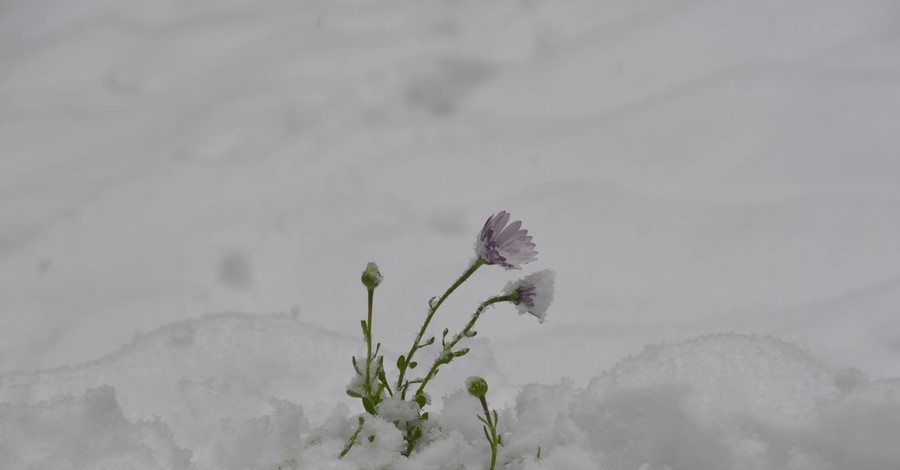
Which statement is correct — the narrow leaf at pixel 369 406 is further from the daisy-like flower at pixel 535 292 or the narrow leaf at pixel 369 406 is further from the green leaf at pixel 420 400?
the daisy-like flower at pixel 535 292

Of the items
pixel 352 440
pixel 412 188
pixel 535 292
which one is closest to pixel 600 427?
pixel 535 292

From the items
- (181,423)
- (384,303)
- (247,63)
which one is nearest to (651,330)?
(384,303)

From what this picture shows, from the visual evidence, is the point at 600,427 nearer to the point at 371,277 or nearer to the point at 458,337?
the point at 458,337

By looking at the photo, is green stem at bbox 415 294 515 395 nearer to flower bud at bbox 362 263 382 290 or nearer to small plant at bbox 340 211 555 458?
small plant at bbox 340 211 555 458

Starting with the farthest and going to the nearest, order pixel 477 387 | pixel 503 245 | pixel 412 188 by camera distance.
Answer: pixel 412 188 < pixel 503 245 < pixel 477 387

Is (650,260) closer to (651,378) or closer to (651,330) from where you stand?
(651,330)
